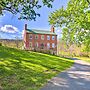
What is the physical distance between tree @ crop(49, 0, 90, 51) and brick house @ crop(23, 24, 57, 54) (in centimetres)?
3237

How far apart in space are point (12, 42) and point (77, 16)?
91.0 feet

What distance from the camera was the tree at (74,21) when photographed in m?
31.6

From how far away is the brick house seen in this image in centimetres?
6981

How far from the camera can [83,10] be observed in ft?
108

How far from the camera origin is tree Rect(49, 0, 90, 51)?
31.6 metres

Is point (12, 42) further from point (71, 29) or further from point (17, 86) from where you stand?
point (17, 86)

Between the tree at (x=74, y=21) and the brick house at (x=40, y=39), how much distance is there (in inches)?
1275

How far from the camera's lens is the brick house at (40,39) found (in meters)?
69.8

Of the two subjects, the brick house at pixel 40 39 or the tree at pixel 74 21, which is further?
the brick house at pixel 40 39

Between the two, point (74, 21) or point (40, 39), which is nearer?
point (74, 21)

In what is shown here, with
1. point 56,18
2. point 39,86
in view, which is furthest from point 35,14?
point 56,18

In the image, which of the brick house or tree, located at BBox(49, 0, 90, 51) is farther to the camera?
the brick house

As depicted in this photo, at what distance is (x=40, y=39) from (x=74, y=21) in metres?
38.1

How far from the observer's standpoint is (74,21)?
34281 mm
